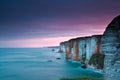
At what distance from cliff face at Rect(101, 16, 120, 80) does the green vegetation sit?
48.4m

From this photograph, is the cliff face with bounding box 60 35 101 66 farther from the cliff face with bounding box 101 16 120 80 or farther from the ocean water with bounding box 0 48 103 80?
the cliff face with bounding box 101 16 120 80

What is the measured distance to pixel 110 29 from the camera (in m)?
8.82

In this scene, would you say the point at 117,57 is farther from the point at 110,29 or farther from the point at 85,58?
the point at 85,58

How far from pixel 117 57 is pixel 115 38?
0.69 meters

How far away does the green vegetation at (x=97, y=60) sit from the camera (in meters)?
57.5

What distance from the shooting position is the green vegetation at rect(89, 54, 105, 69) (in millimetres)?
57469

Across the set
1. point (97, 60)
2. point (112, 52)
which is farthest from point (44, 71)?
point (112, 52)

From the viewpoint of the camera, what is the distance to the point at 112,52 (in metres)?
8.57

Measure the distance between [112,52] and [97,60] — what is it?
51.6 metres

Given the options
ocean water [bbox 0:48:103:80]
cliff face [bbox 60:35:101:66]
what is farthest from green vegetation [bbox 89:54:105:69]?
ocean water [bbox 0:48:103:80]

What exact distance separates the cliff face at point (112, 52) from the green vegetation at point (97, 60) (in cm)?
4838

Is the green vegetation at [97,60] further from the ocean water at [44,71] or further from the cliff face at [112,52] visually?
the cliff face at [112,52]

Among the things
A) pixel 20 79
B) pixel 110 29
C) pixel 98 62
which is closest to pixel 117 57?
pixel 110 29

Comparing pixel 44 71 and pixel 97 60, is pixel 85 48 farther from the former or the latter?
pixel 44 71
